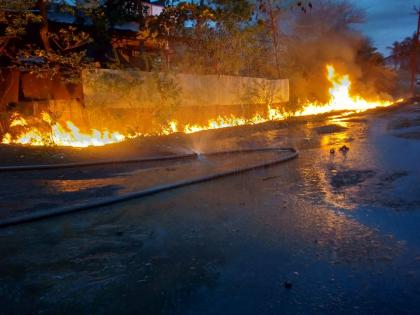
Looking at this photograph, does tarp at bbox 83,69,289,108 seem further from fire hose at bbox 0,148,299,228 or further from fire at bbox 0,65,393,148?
fire hose at bbox 0,148,299,228

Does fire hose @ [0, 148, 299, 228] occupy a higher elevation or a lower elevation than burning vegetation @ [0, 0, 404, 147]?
lower

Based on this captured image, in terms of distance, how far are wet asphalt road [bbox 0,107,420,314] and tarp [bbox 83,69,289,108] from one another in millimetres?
6036

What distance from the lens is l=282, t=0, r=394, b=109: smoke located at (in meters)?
25.3

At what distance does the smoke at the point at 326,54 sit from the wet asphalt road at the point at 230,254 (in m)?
17.2

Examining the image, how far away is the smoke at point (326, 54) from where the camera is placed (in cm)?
2533

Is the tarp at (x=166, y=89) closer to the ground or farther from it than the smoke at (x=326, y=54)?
closer to the ground

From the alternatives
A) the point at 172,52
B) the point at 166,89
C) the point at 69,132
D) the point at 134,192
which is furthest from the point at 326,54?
the point at 134,192

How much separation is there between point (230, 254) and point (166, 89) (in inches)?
383

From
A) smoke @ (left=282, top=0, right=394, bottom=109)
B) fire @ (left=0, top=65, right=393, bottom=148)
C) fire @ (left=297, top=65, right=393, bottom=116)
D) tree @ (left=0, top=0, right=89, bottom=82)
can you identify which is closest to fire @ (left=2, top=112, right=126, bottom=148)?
fire @ (left=0, top=65, right=393, bottom=148)

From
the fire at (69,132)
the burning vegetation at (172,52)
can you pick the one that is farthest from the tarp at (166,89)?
the fire at (69,132)

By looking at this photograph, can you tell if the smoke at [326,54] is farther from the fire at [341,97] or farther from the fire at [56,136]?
the fire at [56,136]

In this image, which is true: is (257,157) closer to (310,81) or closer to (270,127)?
(270,127)

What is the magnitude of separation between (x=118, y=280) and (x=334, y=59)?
2945cm

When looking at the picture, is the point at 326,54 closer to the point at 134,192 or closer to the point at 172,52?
the point at 172,52
